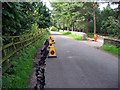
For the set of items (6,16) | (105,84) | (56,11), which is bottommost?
(105,84)

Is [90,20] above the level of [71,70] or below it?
above

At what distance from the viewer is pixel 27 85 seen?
8.20 meters

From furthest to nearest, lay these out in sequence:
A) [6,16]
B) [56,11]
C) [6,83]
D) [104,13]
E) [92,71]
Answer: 1. [56,11]
2. [104,13]
3. [92,71]
4. [6,16]
5. [6,83]

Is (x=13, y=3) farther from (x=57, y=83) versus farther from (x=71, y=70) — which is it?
(x=71, y=70)

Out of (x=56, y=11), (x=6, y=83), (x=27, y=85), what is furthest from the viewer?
(x=56, y=11)

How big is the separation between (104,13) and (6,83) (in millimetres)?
50117

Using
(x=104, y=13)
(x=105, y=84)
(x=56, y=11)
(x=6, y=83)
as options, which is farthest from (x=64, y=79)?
(x=56, y=11)

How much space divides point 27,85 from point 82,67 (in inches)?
170

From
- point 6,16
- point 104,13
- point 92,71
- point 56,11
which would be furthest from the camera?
point 56,11

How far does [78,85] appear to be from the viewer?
836cm

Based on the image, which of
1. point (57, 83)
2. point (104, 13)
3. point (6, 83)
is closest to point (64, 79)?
point (57, 83)

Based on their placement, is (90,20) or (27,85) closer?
(27,85)

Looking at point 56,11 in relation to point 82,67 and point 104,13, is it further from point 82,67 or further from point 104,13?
point 82,67

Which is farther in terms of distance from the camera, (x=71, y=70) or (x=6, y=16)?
(x=71, y=70)
